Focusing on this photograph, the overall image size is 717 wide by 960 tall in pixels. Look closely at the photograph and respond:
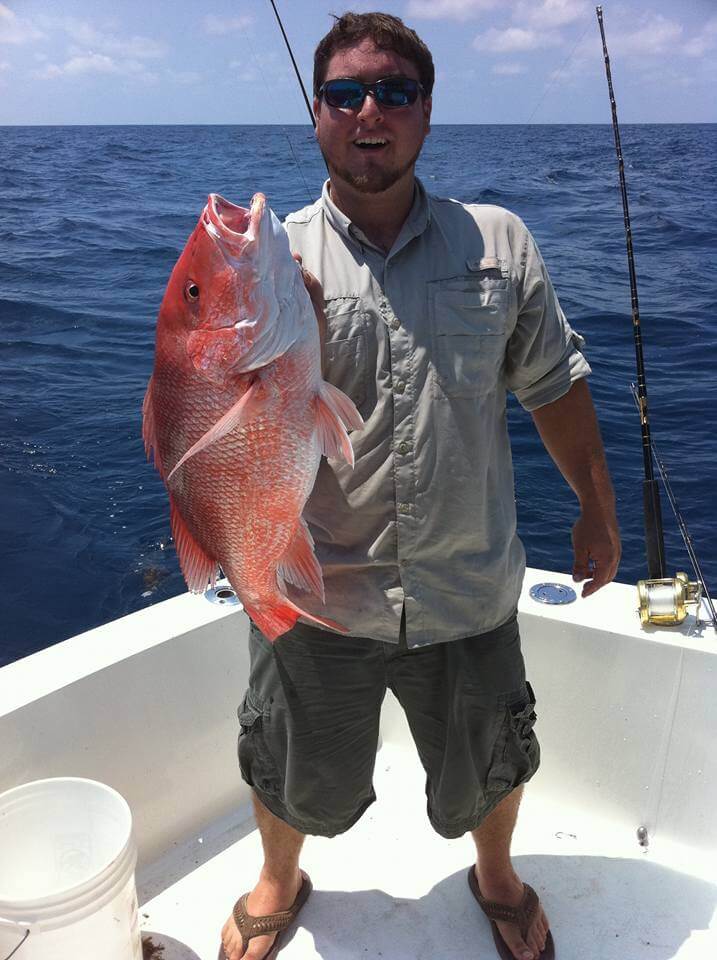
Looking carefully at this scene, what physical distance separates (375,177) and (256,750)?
1.42 meters

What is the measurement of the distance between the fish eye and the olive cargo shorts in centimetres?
90

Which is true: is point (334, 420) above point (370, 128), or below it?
below

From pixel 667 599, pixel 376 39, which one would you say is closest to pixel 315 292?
pixel 376 39

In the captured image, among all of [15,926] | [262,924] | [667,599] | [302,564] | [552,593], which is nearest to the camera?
[302,564]

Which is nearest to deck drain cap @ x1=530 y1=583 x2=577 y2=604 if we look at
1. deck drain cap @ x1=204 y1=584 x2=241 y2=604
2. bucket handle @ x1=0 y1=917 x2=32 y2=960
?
deck drain cap @ x1=204 y1=584 x2=241 y2=604

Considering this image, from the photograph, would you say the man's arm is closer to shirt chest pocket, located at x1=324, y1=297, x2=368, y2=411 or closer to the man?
the man

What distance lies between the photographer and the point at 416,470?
1.98 meters

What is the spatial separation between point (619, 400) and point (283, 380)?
23.8 ft

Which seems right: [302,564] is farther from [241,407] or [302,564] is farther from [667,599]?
[667,599]

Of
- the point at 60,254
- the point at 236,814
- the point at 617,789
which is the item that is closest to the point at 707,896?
the point at 617,789

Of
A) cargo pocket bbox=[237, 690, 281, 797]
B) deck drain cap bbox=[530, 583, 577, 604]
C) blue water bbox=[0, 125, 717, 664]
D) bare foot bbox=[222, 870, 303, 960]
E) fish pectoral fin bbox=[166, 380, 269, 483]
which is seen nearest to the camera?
fish pectoral fin bbox=[166, 380, 269, 483]

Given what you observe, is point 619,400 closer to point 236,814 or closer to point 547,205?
point 236,814

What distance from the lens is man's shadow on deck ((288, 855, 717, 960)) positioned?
2.49 metres

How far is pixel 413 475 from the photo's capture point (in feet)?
6.49
